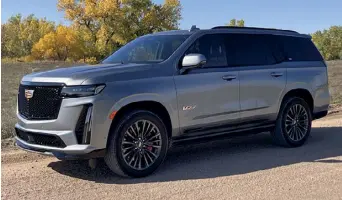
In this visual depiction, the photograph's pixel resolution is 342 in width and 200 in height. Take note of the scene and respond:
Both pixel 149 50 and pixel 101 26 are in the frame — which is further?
pixel 101 26

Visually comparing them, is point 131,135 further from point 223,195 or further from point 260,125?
point 260,125

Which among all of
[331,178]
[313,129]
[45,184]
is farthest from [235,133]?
[313,129]

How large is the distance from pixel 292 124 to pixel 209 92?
7.21 feet

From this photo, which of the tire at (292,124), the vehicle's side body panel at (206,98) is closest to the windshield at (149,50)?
the vehicle's side body panel at (206,98)

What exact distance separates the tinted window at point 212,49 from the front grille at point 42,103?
2.07 metres

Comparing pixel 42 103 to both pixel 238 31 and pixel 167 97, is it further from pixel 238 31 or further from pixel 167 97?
pixel 238 31

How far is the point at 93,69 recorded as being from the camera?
6.04 metres

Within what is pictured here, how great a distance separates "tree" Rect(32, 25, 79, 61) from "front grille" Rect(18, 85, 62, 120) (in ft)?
232

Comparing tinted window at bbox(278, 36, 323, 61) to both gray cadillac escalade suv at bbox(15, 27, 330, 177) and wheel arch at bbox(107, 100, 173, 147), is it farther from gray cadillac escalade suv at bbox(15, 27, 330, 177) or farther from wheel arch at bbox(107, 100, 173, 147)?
wheel arch at bbox(107, 100, 173, 147)

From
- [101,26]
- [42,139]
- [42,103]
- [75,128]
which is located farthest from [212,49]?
[101,26]

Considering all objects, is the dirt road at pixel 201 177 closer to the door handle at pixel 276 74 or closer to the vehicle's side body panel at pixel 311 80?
the vehicle's side body panel at pixel 311 80

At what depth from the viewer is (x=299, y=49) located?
8477 mm

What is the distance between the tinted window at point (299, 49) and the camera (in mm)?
8258

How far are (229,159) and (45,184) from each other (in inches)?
111
